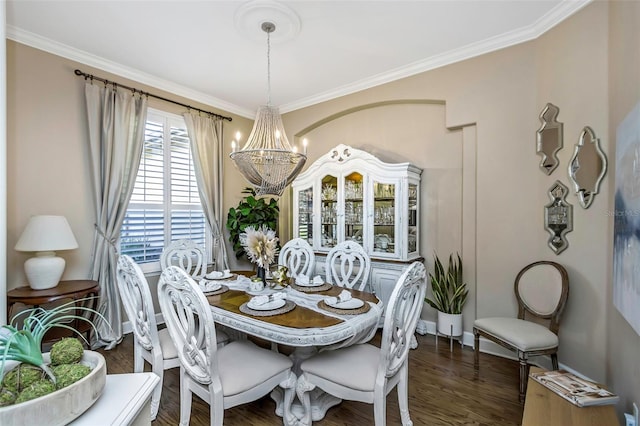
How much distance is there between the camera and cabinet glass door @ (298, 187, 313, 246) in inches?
164

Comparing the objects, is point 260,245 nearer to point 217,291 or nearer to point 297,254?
point 217,291

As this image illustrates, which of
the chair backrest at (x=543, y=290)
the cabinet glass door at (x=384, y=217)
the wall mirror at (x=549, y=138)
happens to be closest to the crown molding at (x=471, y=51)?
the wall mirror at (x=549, y=138)

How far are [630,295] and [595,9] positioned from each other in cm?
219

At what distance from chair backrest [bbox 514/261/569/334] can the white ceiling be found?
208cm

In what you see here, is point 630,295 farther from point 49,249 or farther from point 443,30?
point 49,249

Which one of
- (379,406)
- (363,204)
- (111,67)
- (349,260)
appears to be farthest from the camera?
(363,204)

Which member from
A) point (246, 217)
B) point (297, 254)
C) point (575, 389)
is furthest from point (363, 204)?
point (575, 389)

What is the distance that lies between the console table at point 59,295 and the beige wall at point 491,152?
12.4 inches

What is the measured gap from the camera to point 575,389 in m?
1.69

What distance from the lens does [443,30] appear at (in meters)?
2.83

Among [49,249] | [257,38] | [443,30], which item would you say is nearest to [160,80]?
[257,38]

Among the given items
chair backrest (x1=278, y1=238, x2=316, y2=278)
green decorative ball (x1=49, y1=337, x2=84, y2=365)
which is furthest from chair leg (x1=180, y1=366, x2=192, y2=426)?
chair backrest (x1=278, y1=238, x2=316, y2=278)

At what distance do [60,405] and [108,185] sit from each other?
10.2 feet

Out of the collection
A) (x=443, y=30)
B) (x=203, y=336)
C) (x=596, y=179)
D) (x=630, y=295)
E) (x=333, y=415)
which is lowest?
(x=333, y=415)
